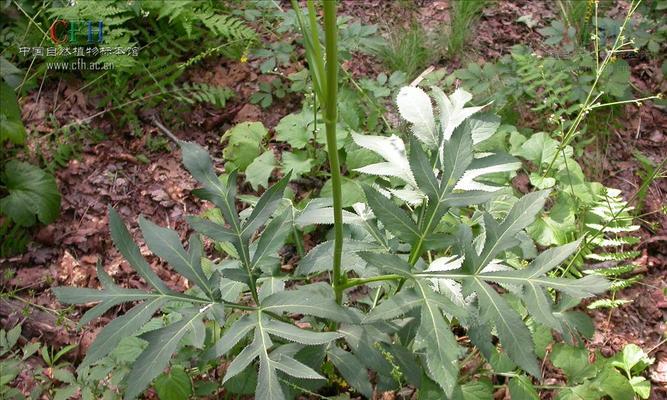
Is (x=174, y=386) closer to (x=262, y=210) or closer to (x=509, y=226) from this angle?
(x=262, y=210)


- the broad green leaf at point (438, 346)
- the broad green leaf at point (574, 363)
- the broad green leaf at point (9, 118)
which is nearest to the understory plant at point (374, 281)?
the broad green leaf at point (438, 346)

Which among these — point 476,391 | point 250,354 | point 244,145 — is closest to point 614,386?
point 476,391

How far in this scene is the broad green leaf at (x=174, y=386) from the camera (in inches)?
82.6

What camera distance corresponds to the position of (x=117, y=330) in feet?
5.13

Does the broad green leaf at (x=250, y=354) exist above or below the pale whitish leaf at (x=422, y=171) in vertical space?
below

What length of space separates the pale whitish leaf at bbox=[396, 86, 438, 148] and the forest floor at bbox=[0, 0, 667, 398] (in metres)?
1.10

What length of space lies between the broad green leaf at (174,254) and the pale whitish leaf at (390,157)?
636mm

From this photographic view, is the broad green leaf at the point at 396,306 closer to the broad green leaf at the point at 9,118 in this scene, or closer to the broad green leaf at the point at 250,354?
the broad green leaf at the point at 250,354

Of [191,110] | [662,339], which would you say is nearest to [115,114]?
[191,110]

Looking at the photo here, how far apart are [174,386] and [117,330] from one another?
2.10 feet

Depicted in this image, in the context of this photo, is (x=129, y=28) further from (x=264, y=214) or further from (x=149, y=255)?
(x=264, y=214)

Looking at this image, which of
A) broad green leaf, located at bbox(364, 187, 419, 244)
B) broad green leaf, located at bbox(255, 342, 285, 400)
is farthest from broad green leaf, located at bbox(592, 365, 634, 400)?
broad green leaf, located at bbox(255, 342, 285, 400)

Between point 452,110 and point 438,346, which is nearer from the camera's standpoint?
point 438,346

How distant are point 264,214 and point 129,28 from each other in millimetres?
A: 2409
